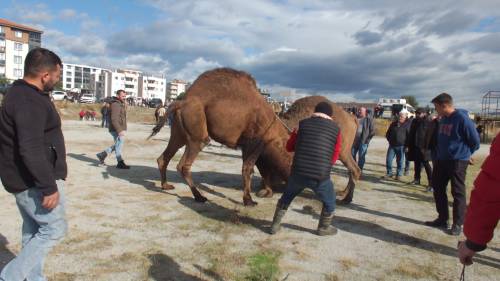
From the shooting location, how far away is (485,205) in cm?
196

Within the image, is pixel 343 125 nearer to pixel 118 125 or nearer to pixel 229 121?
pixel 229 121

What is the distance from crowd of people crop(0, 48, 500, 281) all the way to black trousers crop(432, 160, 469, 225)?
0.01 m

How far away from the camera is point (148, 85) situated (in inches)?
5630

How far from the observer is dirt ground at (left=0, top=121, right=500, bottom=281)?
13.6 feet

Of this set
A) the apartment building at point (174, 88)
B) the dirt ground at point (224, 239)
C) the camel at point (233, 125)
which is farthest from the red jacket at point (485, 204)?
the apartment building at point (174, 88)

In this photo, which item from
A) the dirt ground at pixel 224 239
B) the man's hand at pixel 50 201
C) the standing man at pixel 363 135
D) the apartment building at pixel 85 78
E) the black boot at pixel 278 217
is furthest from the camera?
the apartment building at pixel 85 78

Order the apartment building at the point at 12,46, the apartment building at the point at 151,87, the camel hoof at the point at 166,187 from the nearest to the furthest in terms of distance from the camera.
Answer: the camel hoof at the point at 166,187
the apartment building at the point at 12,46
the apartment building at the point at 151,87

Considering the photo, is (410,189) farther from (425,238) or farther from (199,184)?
(199,184)

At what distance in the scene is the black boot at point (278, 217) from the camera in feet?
17.4

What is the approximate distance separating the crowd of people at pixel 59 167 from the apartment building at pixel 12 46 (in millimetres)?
102913

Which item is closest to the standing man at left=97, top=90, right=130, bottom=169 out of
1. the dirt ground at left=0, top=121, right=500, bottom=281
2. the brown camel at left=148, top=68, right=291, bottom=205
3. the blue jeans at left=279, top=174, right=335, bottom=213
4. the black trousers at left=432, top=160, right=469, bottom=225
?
the dirt ground at left=0, top=121, right=500, bottom=281

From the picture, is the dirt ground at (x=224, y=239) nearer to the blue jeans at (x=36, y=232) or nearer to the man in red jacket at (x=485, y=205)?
the blue jeans at (x=36, y=232)

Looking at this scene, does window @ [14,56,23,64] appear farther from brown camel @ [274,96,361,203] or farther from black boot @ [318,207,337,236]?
black boot @ [318,207,337,236]

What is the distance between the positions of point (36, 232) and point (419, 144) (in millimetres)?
8932
